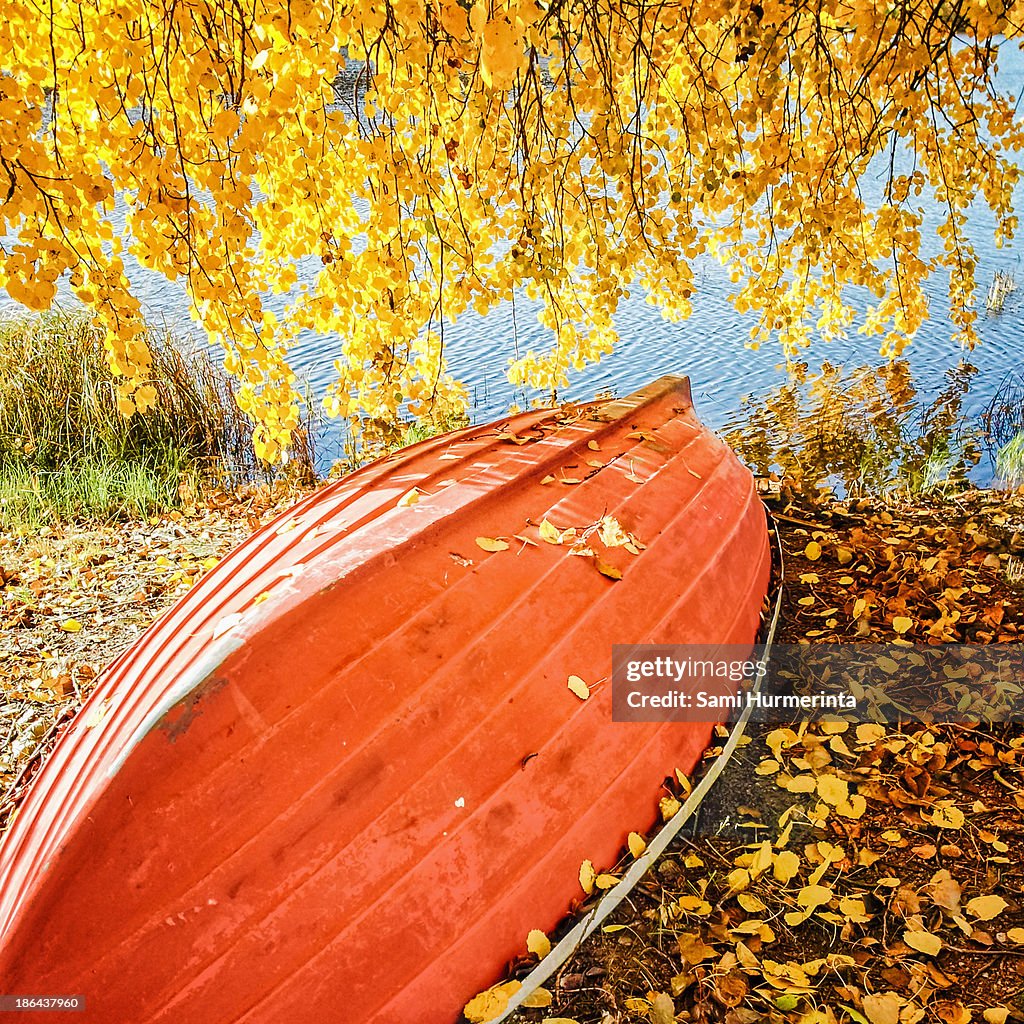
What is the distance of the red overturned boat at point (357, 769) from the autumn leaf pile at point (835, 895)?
0.20 m

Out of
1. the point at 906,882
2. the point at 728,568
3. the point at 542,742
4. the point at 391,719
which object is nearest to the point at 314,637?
the point at 391,719

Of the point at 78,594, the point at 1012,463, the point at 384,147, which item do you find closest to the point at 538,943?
the point at 384,147

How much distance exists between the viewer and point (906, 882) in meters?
2.19

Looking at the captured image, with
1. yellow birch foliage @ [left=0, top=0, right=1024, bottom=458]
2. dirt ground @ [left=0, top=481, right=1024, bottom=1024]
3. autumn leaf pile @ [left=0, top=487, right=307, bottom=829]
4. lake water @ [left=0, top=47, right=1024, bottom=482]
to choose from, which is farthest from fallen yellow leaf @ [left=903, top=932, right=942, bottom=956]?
lake water @ [left=0, top=47, right=1024, bottom=482]

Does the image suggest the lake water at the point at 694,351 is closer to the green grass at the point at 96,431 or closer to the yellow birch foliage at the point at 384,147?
the green grass at the point at 96,431

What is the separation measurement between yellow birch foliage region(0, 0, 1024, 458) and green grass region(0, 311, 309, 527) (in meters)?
2.45

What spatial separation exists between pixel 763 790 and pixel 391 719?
49.4 inches

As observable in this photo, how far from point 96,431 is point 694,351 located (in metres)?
5.04

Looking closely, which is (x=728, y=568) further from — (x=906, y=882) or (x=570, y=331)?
(x=570, y=331)

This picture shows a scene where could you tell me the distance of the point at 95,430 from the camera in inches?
244

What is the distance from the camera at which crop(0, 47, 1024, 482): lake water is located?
7000 mm

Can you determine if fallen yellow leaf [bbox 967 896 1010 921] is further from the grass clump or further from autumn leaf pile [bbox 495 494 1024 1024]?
the grass clump

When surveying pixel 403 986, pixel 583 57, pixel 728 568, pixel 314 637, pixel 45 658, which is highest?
pixel 583 57

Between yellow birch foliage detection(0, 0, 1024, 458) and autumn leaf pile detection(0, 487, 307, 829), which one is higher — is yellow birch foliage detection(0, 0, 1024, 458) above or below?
above
